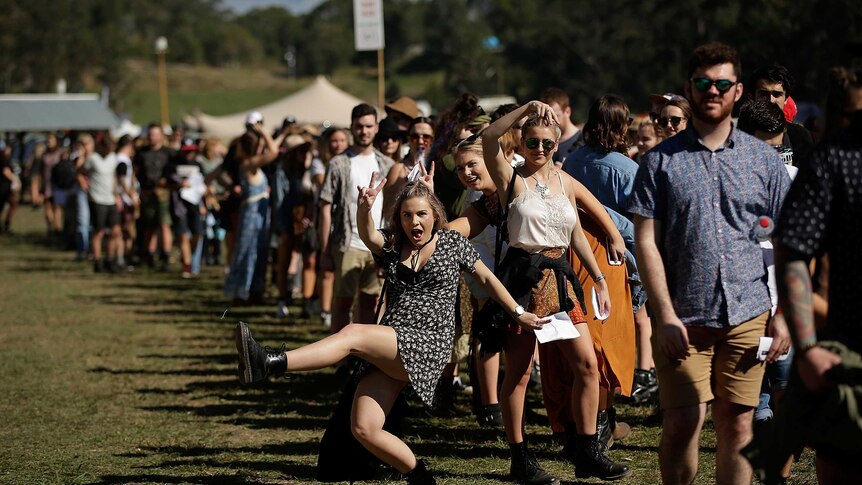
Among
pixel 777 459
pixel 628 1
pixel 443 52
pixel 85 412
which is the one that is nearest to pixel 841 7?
pixel 85 412

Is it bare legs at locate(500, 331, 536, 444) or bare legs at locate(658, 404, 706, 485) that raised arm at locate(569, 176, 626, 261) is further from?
bare legs at locate(658, 404, 706, 485)

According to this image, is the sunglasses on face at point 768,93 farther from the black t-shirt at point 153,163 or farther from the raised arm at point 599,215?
the black t-shirt at point 153,163

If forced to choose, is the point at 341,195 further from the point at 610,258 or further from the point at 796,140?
the point at 796,140

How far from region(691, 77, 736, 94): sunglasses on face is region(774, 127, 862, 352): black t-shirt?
2.44ft

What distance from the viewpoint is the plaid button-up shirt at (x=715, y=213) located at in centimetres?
446

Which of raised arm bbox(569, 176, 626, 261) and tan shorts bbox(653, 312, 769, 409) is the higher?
raised arm bbox(569, 176, 626, 261)

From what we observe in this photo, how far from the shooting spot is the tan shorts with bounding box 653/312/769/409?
4520 millimetres

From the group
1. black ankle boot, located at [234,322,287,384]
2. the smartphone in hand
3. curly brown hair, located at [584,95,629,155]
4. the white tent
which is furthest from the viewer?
the white tent

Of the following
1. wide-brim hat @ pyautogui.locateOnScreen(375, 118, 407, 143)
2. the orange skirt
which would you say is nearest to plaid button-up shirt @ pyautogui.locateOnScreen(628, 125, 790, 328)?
the orange skirt

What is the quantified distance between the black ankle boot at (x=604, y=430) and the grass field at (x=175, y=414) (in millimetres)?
101

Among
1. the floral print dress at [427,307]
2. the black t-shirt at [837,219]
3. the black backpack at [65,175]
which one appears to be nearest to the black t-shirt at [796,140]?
the floral print dress at [427,307]

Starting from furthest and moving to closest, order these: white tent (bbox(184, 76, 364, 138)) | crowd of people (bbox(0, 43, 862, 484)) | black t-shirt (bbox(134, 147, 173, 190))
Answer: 1. white tent (bbox(184, 76, 364, 138))
2. black t-shirt (bbox(134, 147, 173, 190))
3. crowd of people (bbox(0, 43, 862, 484))

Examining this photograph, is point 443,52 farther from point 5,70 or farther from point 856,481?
point 856,481

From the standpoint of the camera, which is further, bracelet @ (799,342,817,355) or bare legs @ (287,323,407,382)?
bare legs @ (287,323,407,382)
